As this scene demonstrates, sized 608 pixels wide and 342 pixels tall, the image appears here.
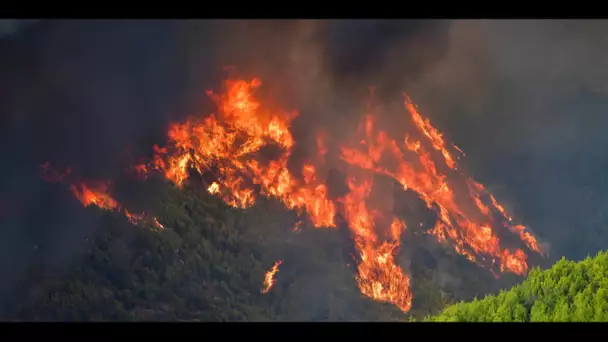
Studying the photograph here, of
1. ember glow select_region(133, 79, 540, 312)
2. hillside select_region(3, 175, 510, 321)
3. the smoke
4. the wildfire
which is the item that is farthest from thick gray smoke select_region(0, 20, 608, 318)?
the wildfire

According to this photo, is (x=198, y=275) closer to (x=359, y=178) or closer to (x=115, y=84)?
(x=359, y=178)

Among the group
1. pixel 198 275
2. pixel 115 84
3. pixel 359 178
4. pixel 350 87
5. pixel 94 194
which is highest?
pixel 350 87

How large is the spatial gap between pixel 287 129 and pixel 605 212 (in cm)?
269

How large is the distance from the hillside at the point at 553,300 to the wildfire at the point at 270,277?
1.28 metres

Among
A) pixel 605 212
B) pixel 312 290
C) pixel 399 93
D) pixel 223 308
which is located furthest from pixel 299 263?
pixel 605 212

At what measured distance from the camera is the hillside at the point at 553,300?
4.09 metres

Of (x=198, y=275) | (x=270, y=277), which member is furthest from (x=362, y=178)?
(x=198, y=275)

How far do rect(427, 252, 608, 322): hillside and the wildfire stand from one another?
1.28 m

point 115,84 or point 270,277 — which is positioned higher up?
point 115,84

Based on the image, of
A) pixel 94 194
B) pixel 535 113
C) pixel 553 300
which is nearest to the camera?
pixel 553 300

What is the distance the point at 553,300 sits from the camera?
4191mm

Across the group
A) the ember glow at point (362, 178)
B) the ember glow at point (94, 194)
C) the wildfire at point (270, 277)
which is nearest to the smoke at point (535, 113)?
the ember glow at point (362, 178)

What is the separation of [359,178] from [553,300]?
1.73 m
